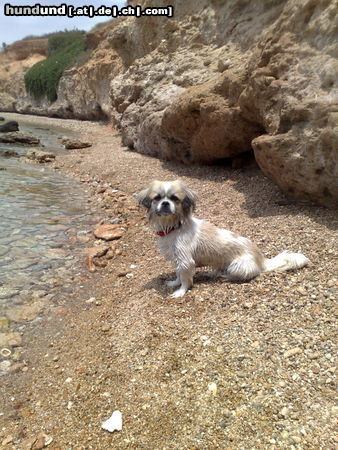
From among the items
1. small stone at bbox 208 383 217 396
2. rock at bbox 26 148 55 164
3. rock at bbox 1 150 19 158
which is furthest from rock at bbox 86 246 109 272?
rock at bbox 1 150 19 158

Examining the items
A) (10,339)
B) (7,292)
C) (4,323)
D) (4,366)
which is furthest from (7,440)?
(7,292)

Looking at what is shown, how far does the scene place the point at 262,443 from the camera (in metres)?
2.16

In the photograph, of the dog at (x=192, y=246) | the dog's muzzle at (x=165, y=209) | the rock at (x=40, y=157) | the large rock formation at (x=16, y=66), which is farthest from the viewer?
the large rock formation at (x=16, y=66)

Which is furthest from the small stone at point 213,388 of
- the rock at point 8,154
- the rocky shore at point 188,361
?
the rock at point 8,154

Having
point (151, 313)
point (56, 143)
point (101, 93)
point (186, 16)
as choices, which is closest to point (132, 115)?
point (186, 16)

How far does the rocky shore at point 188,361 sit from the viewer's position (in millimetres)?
2355

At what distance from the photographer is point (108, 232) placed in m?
6.90

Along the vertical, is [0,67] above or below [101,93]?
above

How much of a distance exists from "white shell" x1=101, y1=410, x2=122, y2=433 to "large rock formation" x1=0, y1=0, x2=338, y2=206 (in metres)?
4.56

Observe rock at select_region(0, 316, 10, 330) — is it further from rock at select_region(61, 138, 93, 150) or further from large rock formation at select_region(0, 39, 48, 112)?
large rock formation at select_region(0, 39, 48, 112)

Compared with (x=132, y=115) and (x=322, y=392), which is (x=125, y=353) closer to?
(x=322, y=392)

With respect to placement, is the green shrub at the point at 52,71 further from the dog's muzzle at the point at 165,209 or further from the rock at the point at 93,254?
the dog's muzzle at the point at 165,209

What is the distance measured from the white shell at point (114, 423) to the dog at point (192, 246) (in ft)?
5.46

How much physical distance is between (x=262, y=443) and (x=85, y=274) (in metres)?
3.95
